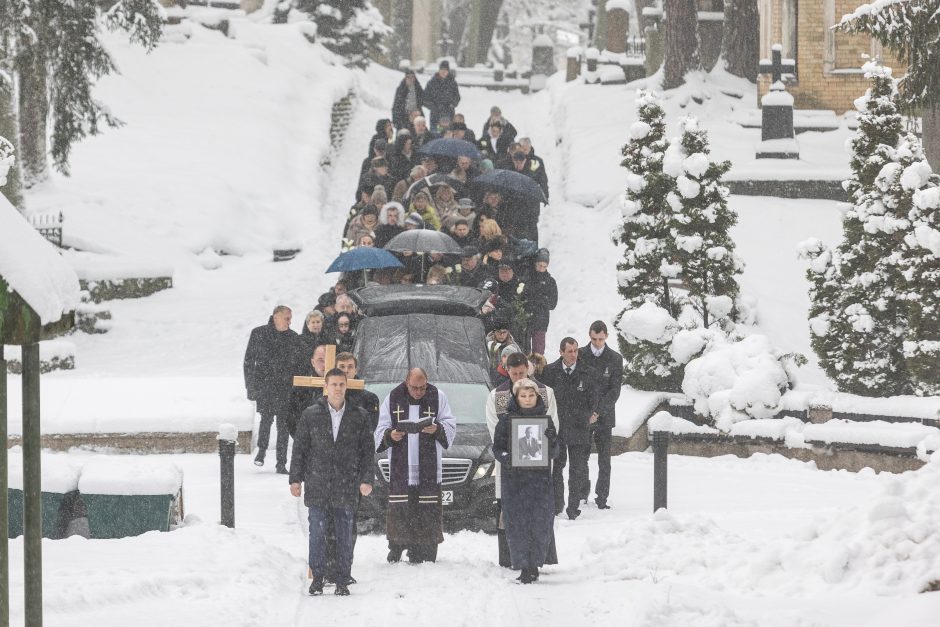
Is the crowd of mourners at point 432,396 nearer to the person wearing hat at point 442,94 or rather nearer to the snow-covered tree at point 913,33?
the snow-covered tree at point 913,33

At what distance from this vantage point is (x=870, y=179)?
1744cm

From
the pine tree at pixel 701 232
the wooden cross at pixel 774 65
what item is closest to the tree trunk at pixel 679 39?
the wooden cross at pixel 774 65

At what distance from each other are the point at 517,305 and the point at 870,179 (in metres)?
4.25

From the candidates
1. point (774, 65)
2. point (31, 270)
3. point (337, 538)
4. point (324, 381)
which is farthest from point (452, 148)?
point (31, 270)

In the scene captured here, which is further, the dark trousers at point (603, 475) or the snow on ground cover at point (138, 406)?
the snow on ground cover at point (138, 406)

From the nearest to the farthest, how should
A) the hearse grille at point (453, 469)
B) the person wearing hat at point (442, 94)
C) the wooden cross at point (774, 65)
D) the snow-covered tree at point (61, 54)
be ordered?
the hearse grille at point (453, 469) < the snow-covered tree at point (61, 54) < the wooden cross at point (774, 65) < the person wearing hat at point (442, 94)

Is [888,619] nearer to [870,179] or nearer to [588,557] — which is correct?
[588,557]

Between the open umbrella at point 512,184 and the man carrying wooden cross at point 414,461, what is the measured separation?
10387 millimetres

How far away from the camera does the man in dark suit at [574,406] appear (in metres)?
13.9

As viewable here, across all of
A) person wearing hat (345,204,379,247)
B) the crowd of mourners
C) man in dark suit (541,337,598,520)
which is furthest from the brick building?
man in dark suit (541,337,598,520)

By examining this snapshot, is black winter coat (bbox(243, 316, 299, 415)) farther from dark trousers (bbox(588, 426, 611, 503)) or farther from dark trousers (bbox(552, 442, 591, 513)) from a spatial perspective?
dark trousers (bbox(588, 426, 611, 503))

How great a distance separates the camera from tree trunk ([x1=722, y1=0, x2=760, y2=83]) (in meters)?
37.7

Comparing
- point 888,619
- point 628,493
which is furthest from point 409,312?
point 888,619

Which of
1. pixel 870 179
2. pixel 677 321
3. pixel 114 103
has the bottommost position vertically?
pixel 677 321
